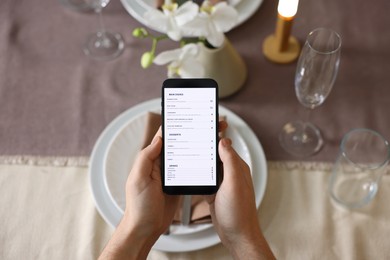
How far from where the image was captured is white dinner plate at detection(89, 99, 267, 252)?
2.56ft

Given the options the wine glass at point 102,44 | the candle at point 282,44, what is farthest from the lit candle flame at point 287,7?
the wine glass at point 102,44

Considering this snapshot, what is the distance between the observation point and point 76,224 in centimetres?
83

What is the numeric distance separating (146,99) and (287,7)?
321 millimetres

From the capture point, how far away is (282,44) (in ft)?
3.18

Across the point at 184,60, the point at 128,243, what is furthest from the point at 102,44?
the point at 128,243

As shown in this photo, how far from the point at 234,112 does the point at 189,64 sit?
0.52 feet

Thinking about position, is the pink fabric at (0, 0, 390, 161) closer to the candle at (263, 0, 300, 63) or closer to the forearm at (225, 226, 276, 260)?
the candle at (263, 0, 300, 63)

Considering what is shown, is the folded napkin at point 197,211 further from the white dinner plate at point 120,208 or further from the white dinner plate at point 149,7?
the white dinner plate at point 149,7

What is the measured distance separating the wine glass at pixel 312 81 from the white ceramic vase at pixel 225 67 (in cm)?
12

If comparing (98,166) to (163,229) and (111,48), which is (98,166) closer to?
(163,229)

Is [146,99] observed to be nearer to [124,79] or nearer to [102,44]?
[124,79]

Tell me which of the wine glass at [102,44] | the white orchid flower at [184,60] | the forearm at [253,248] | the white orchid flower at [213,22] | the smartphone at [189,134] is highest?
the wine glass at [102,44]

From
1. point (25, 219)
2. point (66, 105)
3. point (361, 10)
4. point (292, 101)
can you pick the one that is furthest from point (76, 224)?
point (361, 10)

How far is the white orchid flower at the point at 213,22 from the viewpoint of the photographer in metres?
0.78
